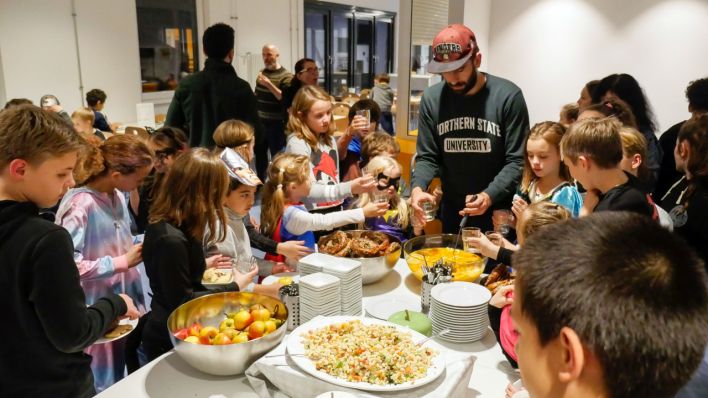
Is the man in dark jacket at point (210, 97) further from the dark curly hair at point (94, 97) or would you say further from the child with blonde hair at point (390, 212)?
the dark curly hair at point (94, 97)

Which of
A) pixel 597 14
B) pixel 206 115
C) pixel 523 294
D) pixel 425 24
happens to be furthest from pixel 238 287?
pixel 597 14

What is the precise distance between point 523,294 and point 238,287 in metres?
1.33

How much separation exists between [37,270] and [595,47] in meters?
4.84

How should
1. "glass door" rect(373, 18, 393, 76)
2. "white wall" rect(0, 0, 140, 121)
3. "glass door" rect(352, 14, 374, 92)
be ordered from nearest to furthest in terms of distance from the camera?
1. "white wall" rect(0, 0, 140, 121)
2. "glass door" rect(352, 14, 374, 92)
3. "glass door" rect(373, 18, 393, 76)

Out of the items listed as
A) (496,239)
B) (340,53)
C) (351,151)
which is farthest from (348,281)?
(340,53)

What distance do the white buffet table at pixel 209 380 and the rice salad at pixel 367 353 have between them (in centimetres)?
16

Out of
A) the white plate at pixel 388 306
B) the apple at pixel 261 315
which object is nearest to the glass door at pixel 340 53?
the white plate at pixel 388 306

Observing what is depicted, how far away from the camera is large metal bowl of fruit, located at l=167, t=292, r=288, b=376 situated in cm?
146

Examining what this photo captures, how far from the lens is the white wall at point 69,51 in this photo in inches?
236

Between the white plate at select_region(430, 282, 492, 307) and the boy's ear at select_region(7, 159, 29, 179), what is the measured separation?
1269mm

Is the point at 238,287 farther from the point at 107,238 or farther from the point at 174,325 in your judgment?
the point at 107,238

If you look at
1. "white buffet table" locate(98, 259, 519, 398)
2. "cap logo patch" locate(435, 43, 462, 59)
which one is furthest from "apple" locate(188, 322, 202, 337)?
"cap logo patch" locate(435, 43, 462, 59)

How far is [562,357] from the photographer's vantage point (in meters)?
0.75

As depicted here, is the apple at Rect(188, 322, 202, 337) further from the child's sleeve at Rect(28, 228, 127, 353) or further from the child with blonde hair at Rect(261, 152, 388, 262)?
the child with blonde hair at Rect(261, 152, 388, 262)
